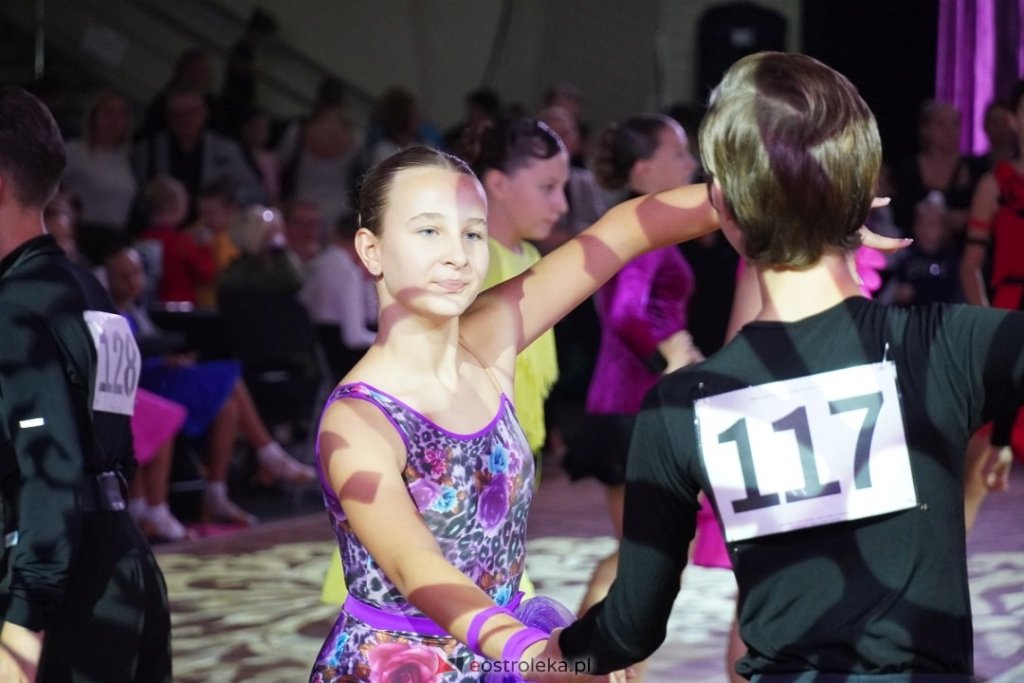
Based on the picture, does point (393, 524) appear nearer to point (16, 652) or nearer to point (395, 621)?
point (395, 621)

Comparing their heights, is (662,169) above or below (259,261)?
above

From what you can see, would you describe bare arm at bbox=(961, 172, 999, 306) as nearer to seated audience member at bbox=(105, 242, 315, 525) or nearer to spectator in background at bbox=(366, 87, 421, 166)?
seated audience member at bbox=(105, 242, 315, 525)

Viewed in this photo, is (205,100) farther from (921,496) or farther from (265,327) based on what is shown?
(921,496)

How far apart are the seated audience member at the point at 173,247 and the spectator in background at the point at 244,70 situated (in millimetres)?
1859

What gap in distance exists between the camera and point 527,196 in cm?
354

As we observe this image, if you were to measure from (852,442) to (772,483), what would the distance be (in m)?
0.09

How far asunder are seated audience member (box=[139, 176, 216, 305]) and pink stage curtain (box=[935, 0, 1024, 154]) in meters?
6.87

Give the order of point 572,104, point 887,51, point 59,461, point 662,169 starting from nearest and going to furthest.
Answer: point 59,461
point 662,169
point 572,104
point 887,51

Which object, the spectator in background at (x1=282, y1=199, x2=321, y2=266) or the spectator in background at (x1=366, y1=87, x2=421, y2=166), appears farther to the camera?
the spectator in background at (x1=366, y1=87, x2=421, y2=166)

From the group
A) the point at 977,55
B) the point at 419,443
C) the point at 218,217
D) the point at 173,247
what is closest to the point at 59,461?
the point at 419,443

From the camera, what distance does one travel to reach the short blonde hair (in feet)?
4.92

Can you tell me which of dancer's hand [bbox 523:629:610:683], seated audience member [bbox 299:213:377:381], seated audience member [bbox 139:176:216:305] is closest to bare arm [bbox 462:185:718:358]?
dancer's hand [bbox 523:629:610:683]

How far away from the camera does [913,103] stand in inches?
486

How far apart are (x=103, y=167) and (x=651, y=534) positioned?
698 centimetres
